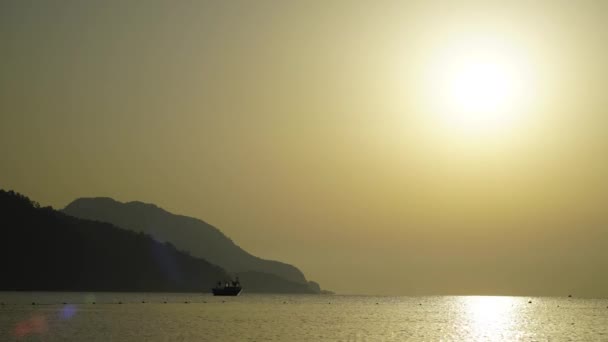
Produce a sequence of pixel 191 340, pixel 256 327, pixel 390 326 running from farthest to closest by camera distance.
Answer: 1. pixel 390 326
2. pixel 256 327
3. pixel 191 340

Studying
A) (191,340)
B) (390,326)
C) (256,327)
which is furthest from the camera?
(390,326)

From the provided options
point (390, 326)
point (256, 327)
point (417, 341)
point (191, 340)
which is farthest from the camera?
point (390, 326)

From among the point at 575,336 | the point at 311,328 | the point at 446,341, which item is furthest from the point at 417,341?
the point at 575,336

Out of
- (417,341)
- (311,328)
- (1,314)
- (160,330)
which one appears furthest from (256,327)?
(1,314)

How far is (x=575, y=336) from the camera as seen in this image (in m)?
138

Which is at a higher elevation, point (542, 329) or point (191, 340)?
point (542, 329)

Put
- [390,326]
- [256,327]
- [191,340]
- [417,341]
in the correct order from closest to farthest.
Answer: [191,340]
[417,341]
[256,327]
[390,326]

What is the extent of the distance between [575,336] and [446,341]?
31452mm

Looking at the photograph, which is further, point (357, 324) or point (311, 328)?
point (357, 324)

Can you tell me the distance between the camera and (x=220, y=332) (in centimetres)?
12156

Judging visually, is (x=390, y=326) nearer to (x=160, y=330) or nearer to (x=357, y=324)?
(x=357, y=324)

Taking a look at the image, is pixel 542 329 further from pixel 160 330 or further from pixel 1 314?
pixel 1 314

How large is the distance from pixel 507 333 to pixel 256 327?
1729 inches

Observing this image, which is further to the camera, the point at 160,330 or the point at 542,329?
the point at 542,329
